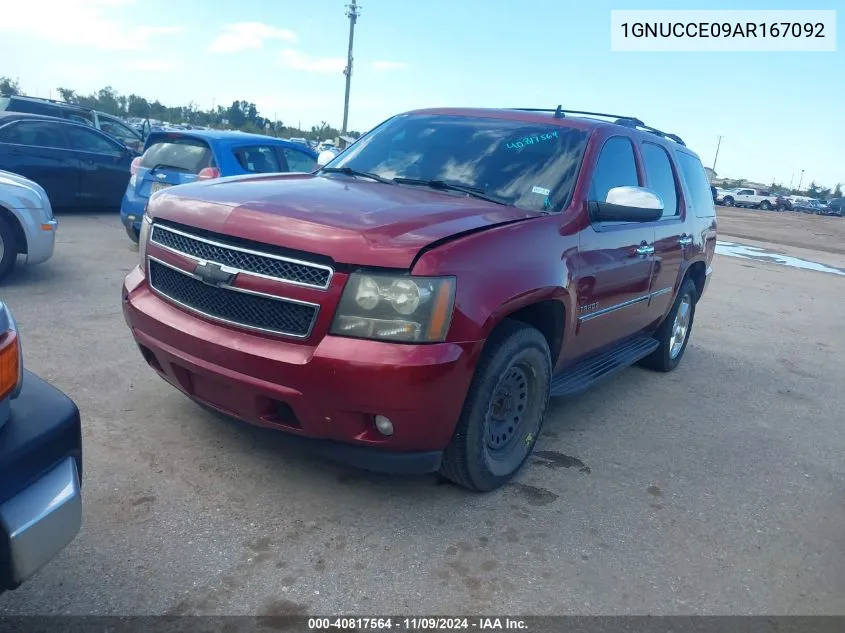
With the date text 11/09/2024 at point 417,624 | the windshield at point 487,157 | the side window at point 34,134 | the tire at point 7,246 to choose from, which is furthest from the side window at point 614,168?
the side window at point 34,134

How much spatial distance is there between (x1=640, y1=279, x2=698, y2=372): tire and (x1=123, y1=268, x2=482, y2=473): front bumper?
330 cm

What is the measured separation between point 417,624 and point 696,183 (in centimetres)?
493

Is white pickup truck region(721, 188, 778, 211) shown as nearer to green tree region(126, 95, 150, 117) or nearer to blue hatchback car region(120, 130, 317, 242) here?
green tree region(126, 95, 150, 117)

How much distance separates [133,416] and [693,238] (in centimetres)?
437

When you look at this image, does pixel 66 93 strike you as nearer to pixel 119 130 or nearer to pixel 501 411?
pixel 119 130

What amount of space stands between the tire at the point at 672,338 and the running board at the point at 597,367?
402 millimetres

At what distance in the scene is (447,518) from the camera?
3270mm

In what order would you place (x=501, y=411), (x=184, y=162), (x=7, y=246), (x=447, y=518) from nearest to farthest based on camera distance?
(x=447, y=518) < (x=501, y=411) < (x=7, y=246) < (x=184, y=162)

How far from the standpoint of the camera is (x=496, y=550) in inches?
120

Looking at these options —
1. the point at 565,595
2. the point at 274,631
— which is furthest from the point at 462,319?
the point at 274,631

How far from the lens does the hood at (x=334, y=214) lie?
2.90 meters

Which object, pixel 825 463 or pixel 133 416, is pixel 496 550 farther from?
pixel 825 463

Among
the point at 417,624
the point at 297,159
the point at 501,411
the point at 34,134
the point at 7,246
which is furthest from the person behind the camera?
the point at 34,134

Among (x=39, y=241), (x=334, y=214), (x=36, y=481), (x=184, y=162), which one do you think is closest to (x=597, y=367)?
(x=334, y=214)
